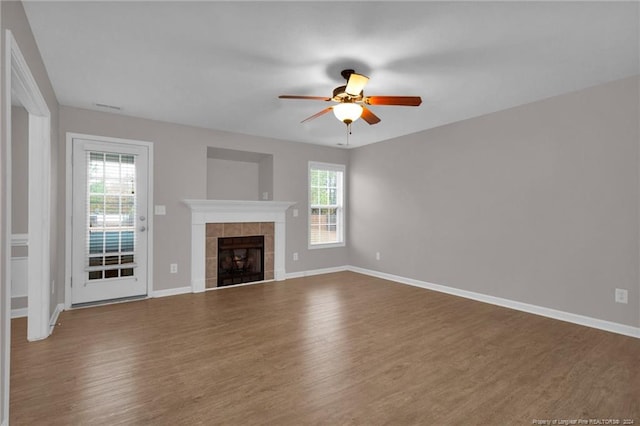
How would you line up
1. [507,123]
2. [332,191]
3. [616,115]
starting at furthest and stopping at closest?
[332,191] < [507,123] < [616,115]

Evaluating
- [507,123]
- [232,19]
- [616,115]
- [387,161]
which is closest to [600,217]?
[616,115]

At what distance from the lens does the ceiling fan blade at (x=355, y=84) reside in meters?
2.58

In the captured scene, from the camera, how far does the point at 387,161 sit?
5.60 metres

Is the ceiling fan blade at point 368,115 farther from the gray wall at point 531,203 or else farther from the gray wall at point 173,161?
the gray wall at point 173,161

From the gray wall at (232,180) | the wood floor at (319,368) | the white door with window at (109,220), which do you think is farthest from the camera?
the gray wall at (232,180)

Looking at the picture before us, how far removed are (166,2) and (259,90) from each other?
4.66 ft

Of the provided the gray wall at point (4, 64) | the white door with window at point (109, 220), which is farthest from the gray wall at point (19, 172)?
the gray wall at point (4, 64)

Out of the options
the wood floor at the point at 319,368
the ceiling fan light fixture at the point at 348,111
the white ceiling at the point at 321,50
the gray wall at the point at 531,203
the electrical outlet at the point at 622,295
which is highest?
the white ceiling at the point at 321,50

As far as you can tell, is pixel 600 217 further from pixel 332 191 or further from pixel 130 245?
pixel 130 245

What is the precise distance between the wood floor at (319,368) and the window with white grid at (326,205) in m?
2.36

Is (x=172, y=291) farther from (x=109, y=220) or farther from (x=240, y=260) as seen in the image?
(x=109, y=220)

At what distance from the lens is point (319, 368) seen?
2404 mm

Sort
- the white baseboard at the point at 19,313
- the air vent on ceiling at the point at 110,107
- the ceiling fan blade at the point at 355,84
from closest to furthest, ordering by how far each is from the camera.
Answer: the ceiling fan blade at the point at 355,84 → the white baseboard at the point at 19,313 → the air vent on ceiling at the point at 110,107

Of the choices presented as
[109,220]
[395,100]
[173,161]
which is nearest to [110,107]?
[173,161]
